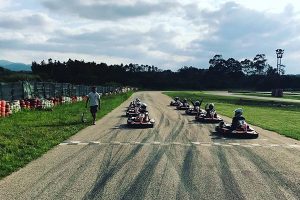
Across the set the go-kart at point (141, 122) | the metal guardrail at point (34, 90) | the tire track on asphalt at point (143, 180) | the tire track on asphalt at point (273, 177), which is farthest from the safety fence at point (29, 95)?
the tire track on asphalt at point (273, 177)

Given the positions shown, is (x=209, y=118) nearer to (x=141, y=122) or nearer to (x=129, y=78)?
(x=141, y=122)

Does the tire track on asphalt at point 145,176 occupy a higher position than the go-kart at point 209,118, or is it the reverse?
the go-kart at point 209,118

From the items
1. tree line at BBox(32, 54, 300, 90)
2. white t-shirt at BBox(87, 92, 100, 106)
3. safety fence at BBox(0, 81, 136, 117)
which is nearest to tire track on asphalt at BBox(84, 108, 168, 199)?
white t-shirt at BBox(87, 92, 100, 106)

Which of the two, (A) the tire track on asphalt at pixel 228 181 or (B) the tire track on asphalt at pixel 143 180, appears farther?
(A) the tire track on asphalt at pixel 228 181

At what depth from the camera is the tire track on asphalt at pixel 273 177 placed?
9164 mm

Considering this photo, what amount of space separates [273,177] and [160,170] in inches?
102

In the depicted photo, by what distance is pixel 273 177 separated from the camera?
10398 mm

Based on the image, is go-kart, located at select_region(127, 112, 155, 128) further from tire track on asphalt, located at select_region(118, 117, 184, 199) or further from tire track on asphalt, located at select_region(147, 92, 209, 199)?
tire track on asphalt, located at select_region(118, 117, 184, 199)

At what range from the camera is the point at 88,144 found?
604 inches

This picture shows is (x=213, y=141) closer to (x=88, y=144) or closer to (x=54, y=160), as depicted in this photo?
(x=88, y=144)

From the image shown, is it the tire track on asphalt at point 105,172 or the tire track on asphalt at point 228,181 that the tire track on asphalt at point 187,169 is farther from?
the tire track on asphalt at point 105,172

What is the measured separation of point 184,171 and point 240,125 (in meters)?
8.52

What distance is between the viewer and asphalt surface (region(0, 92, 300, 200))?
347 inches

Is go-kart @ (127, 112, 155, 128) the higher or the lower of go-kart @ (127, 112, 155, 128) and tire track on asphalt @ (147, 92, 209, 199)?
the higher
